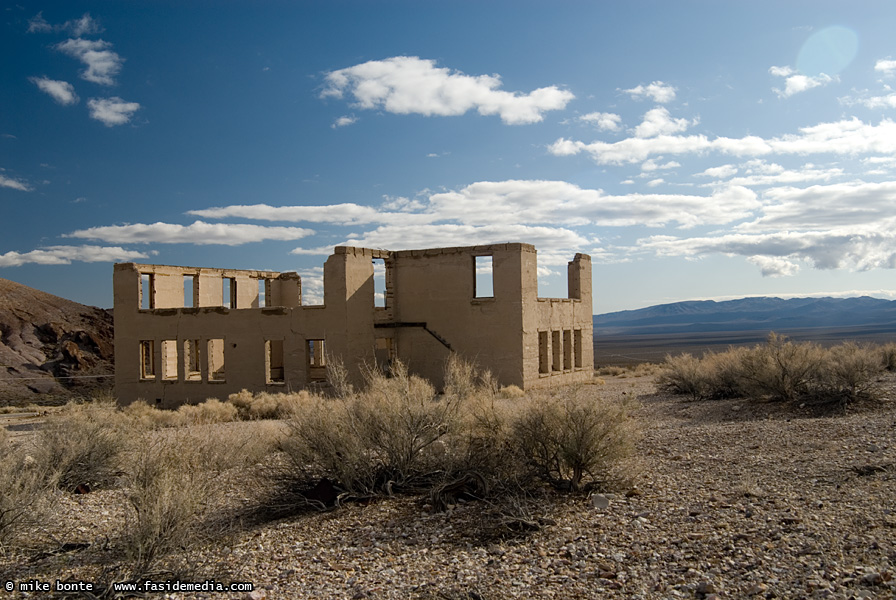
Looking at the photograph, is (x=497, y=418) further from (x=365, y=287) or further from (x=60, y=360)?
(x=60, y=360)

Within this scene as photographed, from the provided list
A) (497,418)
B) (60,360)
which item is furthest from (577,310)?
(60,360)

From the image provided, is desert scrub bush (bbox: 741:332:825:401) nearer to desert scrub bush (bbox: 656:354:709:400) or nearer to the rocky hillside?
desert scrub bush (bbox: 656:354:709:400)

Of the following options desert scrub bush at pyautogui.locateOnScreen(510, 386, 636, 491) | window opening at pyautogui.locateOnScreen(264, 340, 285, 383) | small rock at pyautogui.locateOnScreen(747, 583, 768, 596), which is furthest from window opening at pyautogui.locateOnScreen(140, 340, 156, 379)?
small rock at pyautogui.locateOnScreen(747, 583, 768, 596)

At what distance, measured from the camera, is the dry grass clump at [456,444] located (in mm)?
7512

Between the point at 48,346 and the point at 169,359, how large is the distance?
91.4 feet

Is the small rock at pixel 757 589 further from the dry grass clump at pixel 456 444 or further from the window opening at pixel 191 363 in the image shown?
the window opening at pixel 191 363

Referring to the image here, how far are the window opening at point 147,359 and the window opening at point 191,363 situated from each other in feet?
3.97

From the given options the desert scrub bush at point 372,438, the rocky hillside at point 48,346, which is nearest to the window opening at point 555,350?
the desert scrub bush at point 372,438

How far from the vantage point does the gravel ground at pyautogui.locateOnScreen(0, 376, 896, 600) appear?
4992mm

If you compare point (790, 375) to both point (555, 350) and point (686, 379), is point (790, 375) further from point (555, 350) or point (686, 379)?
point (555, 350)

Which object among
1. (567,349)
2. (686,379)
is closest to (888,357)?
(686,379)

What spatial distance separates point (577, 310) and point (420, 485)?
1894 centimetres

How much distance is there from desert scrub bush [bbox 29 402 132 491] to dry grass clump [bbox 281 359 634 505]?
2934mm

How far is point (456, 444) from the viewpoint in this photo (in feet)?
27.0
